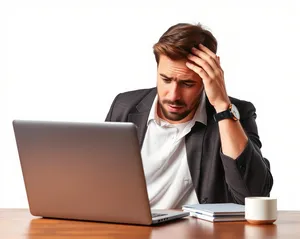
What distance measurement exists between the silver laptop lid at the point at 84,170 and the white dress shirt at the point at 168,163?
0.65 meters

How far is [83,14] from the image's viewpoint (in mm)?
4211

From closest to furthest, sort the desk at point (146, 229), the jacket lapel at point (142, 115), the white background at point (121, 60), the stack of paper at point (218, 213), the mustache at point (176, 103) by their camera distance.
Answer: the desk at point (146, 229) < the stack of paper at point (218, 213) < the mustache at point (176, 103) < the jacket lapel at point (142, 115) < the white background at point (121, 60)

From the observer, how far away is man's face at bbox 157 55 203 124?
260cm

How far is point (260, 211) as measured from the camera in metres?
1.92

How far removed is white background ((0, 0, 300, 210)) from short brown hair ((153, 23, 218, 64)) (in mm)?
1366

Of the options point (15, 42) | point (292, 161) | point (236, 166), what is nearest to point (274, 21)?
point (292, 161)

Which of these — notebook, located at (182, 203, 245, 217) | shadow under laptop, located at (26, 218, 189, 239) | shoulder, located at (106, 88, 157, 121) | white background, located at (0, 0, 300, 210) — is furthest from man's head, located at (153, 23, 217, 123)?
white background, located at (0, 0, 300, 210)

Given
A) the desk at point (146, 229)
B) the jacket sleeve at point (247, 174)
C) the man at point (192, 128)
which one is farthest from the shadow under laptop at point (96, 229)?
the man at point (192, 128)

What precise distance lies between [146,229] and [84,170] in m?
0.24

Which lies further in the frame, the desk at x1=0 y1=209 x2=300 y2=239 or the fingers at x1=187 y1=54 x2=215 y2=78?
the fingers at x1=187 y1=54 x2=215 y2=78

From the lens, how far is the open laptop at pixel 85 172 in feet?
6.06

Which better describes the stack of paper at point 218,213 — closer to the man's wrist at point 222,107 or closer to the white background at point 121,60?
the man's wrist at point 222,107

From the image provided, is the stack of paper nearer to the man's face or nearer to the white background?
the man's face

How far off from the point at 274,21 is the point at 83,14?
3.73 feet
